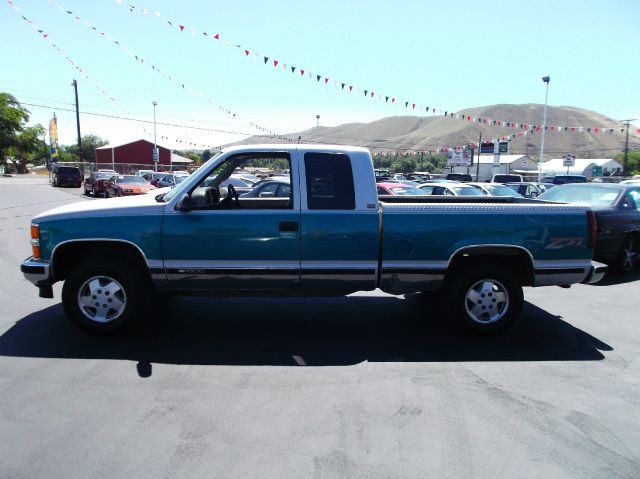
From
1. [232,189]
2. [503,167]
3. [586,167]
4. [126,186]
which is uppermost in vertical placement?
[586,167]

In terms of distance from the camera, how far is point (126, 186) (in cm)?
2016

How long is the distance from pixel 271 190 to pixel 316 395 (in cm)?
376

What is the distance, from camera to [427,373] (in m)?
4.29

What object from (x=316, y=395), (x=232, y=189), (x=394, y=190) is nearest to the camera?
(x=316, y=395)

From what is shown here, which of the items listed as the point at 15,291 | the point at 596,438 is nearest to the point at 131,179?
the point at 15,291

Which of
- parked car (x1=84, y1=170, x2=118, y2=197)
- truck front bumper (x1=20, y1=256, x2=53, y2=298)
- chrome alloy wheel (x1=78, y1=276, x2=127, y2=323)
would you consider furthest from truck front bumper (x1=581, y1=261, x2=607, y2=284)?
parked car (x1=84, y1=170, x2=118, y2=197)

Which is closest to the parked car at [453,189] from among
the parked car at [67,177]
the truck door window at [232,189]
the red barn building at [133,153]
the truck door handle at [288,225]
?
the truck door window at [232,189]

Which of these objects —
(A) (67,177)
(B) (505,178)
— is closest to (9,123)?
(A) (67,177)

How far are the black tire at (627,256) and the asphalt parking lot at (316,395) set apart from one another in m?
2.96

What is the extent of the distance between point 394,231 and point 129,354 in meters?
2.90

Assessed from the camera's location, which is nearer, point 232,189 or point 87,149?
point 232,189

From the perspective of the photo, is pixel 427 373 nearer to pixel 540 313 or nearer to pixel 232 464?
pixel 232 464

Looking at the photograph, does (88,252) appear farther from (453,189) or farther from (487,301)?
(453,189)

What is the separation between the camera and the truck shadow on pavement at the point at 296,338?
461 cm
